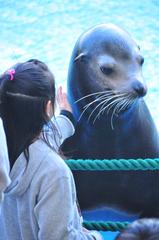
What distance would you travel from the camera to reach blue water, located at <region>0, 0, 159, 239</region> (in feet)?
11.5

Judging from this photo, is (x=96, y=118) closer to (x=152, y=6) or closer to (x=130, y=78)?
(x=130, y=78)

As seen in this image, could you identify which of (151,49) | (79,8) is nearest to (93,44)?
(151,49)

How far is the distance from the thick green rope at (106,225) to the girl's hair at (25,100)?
0.70 metres

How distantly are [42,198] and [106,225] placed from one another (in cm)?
69

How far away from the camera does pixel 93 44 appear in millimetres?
1673

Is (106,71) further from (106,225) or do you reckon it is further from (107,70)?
(106,225)

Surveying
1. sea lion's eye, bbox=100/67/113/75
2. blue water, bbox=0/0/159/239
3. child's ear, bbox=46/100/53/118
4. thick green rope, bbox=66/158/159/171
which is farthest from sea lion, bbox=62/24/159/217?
blue water, bbox=0/0/159/239

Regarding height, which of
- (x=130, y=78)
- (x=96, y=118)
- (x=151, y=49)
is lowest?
(x=151, y=49)

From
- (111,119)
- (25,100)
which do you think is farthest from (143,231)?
(111,119)

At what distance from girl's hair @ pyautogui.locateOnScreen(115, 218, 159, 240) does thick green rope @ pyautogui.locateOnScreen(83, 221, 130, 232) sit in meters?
0.84

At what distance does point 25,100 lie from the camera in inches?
46.4

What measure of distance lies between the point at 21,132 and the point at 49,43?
2.57 metres

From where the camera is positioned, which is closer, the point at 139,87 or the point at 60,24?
the point at 139,87

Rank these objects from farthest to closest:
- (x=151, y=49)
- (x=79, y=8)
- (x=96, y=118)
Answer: (x=79, y=8), (x=151, y=49), (x=96, y=118)
